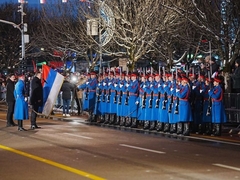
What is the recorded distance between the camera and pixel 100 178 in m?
11.4

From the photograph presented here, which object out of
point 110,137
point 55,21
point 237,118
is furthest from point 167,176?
point 55,21

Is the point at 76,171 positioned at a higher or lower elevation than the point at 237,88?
lower

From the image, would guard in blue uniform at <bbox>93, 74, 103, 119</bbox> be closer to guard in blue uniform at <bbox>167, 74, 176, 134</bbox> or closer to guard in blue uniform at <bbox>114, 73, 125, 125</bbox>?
guard in blue uniform at <bbox>114, 73, 125, 125</bbox>

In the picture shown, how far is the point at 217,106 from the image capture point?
18.9 metres

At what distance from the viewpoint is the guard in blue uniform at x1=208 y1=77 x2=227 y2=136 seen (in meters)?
18.8

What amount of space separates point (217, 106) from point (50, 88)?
8177mm

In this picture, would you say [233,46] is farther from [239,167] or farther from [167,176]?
[167,176]

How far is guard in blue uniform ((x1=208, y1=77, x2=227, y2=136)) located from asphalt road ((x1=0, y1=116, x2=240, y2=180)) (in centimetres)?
103

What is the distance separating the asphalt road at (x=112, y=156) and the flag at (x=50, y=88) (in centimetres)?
430

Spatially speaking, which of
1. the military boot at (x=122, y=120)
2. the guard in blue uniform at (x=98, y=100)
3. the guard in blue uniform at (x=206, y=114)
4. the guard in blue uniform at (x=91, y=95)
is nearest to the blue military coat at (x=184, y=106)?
A: the guard in blue uniform at (x=206, y=114)

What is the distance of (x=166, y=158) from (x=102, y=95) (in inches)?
400

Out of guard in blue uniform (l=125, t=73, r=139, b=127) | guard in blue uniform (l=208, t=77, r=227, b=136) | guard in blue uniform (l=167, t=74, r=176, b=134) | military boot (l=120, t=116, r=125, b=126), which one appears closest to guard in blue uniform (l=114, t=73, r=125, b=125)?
military boot (l=120, t=116, r=125, b=126)

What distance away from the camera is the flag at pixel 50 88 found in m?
24.6

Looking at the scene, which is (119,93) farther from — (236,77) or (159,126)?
(236,77)
